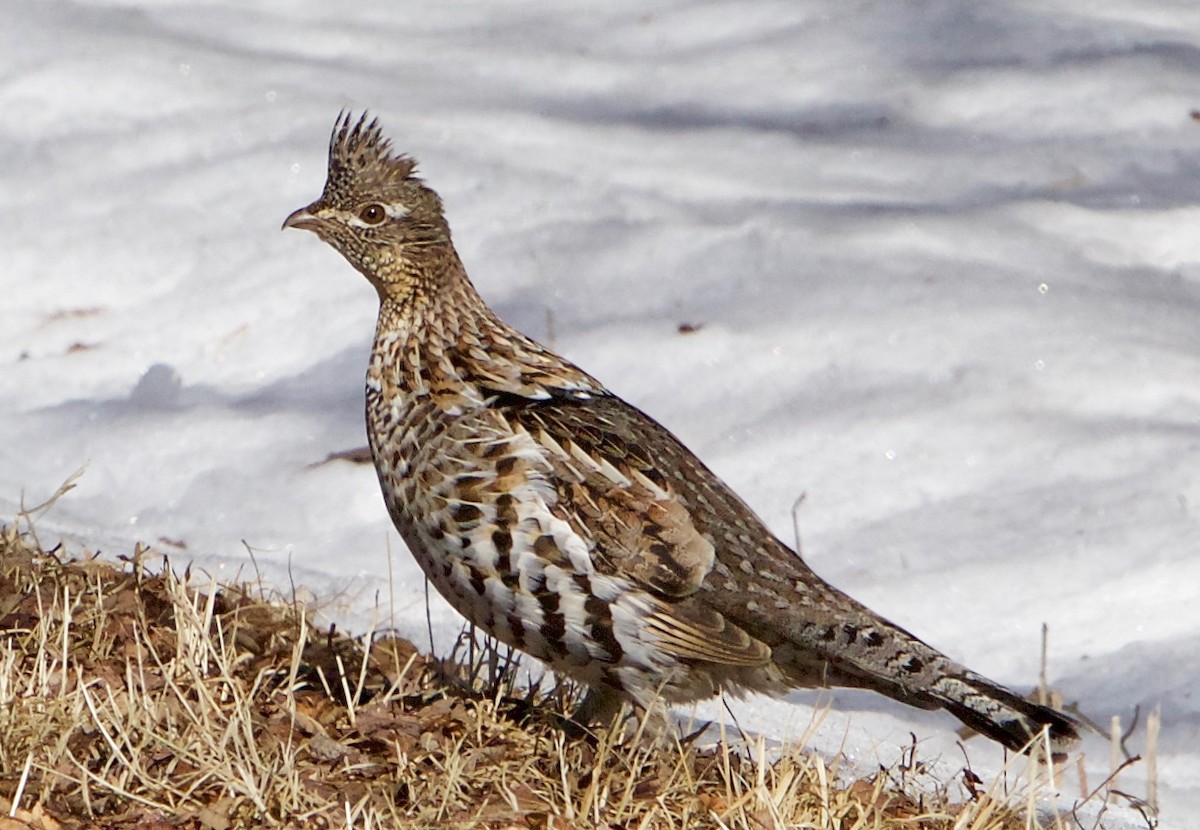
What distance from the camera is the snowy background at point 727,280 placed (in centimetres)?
584

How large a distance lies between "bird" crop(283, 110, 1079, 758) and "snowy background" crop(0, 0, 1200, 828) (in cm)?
66

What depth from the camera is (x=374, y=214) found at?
4.50 metres

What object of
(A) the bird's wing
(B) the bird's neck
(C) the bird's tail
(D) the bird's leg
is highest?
(B) the bird's neck

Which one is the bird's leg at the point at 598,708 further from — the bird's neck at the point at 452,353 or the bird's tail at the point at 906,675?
the bird's neck at the point at 452,353

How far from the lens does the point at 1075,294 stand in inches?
284

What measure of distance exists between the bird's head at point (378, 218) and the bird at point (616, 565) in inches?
13.8

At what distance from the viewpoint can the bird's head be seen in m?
4.45

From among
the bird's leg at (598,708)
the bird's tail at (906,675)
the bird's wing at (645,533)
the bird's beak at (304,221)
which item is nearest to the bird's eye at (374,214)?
the bird's beak at (304,221)

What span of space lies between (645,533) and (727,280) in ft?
11.7

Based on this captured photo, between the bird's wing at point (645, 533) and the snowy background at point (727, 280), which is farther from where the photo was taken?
the snowy background at point (727, 280)

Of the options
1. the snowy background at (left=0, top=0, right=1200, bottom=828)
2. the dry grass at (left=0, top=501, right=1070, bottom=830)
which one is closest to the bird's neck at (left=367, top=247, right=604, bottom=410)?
the dry grass at (left=0, top=501, right=1070, bottom=830)

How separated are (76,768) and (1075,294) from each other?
4.96 m

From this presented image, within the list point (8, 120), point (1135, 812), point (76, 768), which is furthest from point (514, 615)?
point (8, 120)

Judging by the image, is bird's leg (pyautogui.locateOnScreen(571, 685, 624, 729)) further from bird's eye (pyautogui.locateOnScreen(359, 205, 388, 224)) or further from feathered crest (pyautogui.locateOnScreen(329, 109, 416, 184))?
feathered crest (pyautogui.locateOnScreen(329, 109, 416, 184))
